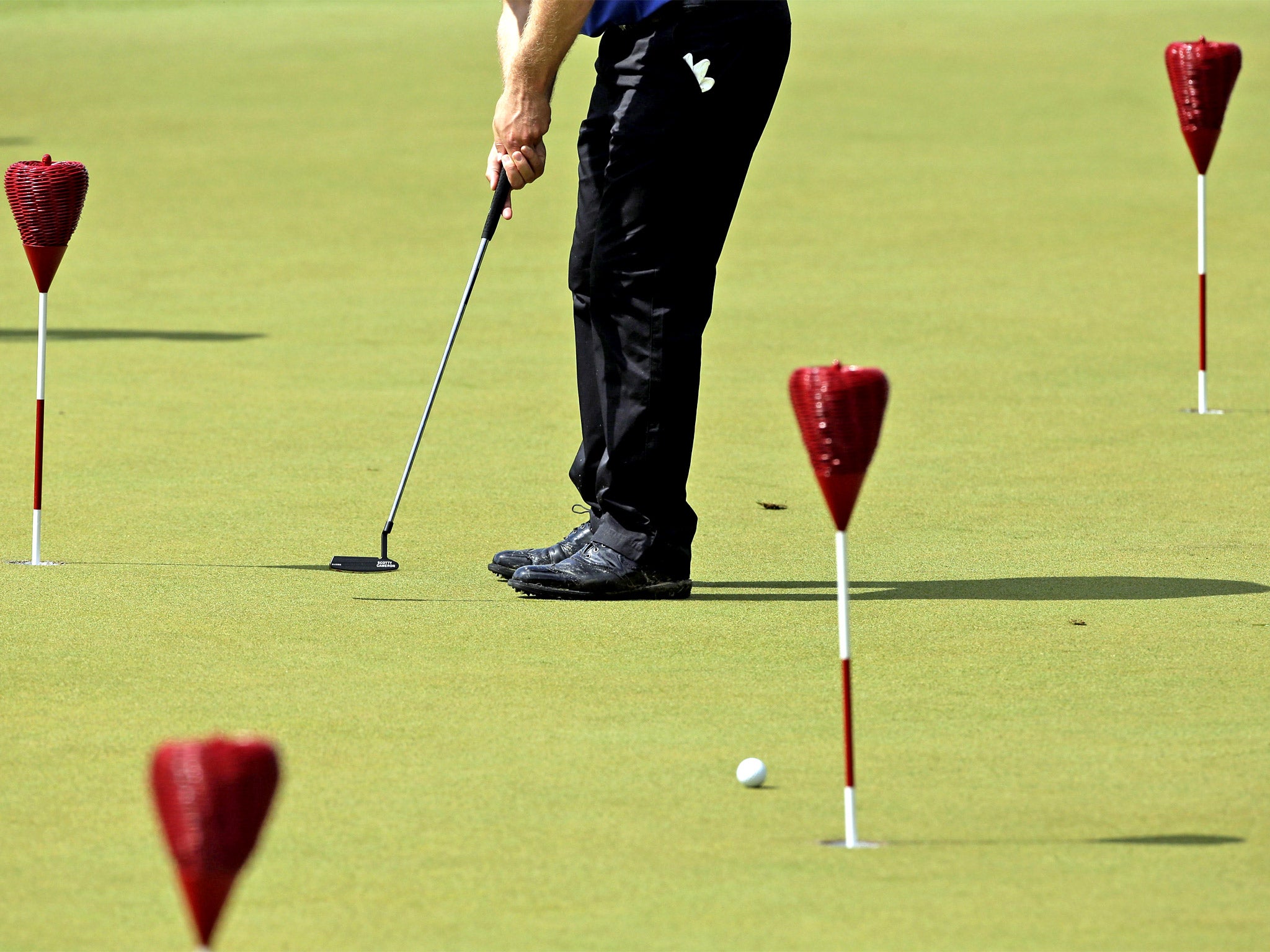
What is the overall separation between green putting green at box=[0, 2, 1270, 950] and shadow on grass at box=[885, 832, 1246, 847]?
0.04 ft

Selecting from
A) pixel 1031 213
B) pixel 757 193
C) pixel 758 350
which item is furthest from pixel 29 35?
pixel 758 350

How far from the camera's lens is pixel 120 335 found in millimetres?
10117

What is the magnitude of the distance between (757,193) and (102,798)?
12.8m

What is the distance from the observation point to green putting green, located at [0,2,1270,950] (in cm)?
320

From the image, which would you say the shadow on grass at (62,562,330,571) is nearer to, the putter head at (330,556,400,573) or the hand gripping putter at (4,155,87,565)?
the putter head at (330,556,400,573)

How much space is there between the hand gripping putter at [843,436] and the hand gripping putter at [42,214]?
2.59 metres

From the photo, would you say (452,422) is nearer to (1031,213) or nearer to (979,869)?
(979,869)

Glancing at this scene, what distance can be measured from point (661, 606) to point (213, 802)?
10.3ft

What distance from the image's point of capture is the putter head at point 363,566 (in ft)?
18.1

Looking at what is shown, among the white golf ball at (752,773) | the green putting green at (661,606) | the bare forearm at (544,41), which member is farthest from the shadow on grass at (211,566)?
the white golf ball at (752,773)

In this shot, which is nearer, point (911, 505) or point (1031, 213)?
point (911, 505)

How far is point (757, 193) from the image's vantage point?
16062 millimetres

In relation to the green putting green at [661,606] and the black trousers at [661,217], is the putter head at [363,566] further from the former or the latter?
the black trousers at [661,217]

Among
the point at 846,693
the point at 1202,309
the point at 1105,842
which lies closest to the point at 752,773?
the point at 846,693
